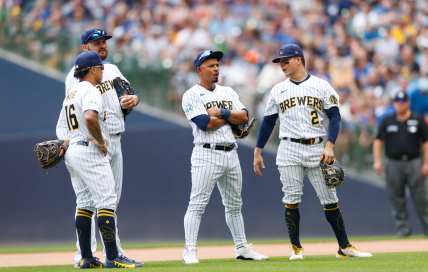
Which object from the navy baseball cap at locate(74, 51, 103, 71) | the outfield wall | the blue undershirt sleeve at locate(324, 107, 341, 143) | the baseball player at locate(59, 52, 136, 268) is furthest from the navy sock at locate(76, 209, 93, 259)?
the outfield wall

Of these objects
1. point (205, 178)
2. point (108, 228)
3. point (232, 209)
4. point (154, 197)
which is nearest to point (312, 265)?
point (232, 209)

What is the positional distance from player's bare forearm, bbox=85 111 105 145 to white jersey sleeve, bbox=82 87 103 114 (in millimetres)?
42

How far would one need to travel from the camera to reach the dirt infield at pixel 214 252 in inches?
427

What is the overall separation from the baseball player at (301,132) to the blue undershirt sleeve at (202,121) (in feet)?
2.42

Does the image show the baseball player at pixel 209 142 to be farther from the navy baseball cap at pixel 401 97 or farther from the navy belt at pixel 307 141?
the navy baseball cap at pixel 401 97

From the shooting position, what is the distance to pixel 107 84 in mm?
9844

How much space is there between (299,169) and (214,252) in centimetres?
227

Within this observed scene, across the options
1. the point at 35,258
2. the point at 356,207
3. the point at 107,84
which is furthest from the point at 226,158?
the point at 356,207

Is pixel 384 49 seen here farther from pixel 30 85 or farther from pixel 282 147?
pixel 282 147

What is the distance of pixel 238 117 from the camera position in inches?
384

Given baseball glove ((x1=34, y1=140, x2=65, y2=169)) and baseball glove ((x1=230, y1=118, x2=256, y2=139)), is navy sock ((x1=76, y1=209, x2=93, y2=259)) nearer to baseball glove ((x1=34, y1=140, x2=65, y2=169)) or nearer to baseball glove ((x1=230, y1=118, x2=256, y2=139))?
baseball glove ((x1=34, y1=140, x2=65, y2=169))

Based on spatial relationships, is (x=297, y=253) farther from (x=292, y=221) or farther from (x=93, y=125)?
(x=93, y=125)

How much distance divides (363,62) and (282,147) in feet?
24.4

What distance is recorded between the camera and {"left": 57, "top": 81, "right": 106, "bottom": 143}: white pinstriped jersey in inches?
352
